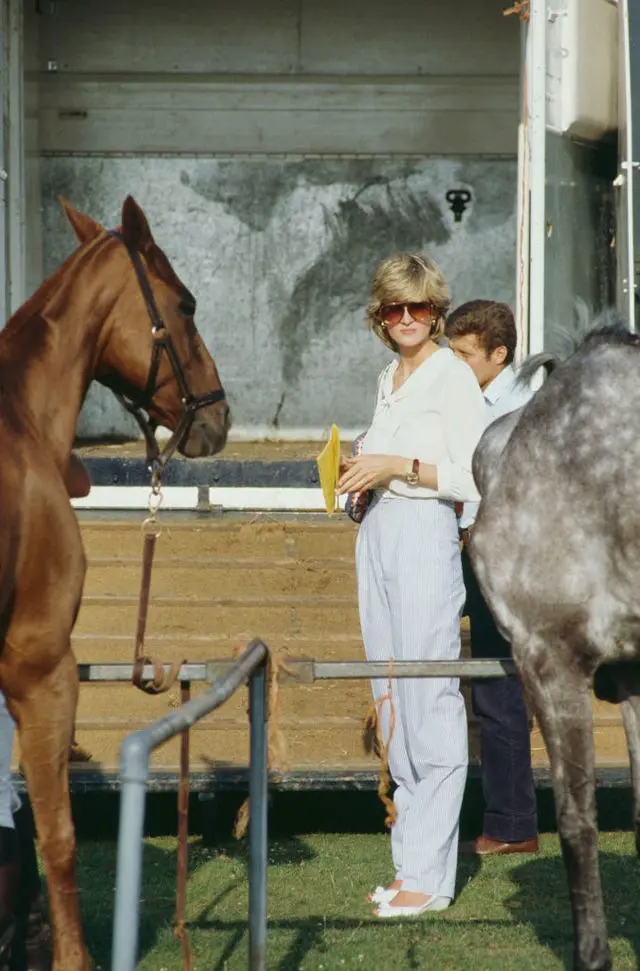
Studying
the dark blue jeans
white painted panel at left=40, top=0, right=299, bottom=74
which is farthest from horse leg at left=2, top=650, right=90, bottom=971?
white painted panel at left=40, top=0, right=299, bottom=74

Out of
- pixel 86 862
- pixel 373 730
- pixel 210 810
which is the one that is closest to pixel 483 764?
pixel 373 730

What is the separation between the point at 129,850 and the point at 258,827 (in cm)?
127

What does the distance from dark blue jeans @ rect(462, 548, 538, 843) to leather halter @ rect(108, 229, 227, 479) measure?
1723mm

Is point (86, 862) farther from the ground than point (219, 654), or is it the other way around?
point (219, 654)

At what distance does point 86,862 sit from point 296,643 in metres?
1.75

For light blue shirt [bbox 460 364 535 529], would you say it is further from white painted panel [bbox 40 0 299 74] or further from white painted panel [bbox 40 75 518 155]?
white painted panel [bbox 40 0 299 74]

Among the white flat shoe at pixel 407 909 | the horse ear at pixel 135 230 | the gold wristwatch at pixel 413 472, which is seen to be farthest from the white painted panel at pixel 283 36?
the white flat shoe at pixel 407 909

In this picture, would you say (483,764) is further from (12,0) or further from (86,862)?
(12,0)

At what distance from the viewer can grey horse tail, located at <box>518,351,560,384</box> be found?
3.97 meters

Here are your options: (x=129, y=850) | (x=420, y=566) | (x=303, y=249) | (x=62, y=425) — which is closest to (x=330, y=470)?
(x=420, y=566)

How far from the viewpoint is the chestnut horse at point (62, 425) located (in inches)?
144

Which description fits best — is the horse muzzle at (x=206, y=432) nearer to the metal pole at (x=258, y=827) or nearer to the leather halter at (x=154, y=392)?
the leather halter at (x=154, y=392)

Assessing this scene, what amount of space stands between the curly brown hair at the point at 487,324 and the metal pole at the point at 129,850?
11.7 ft

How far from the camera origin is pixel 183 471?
9414 mm
